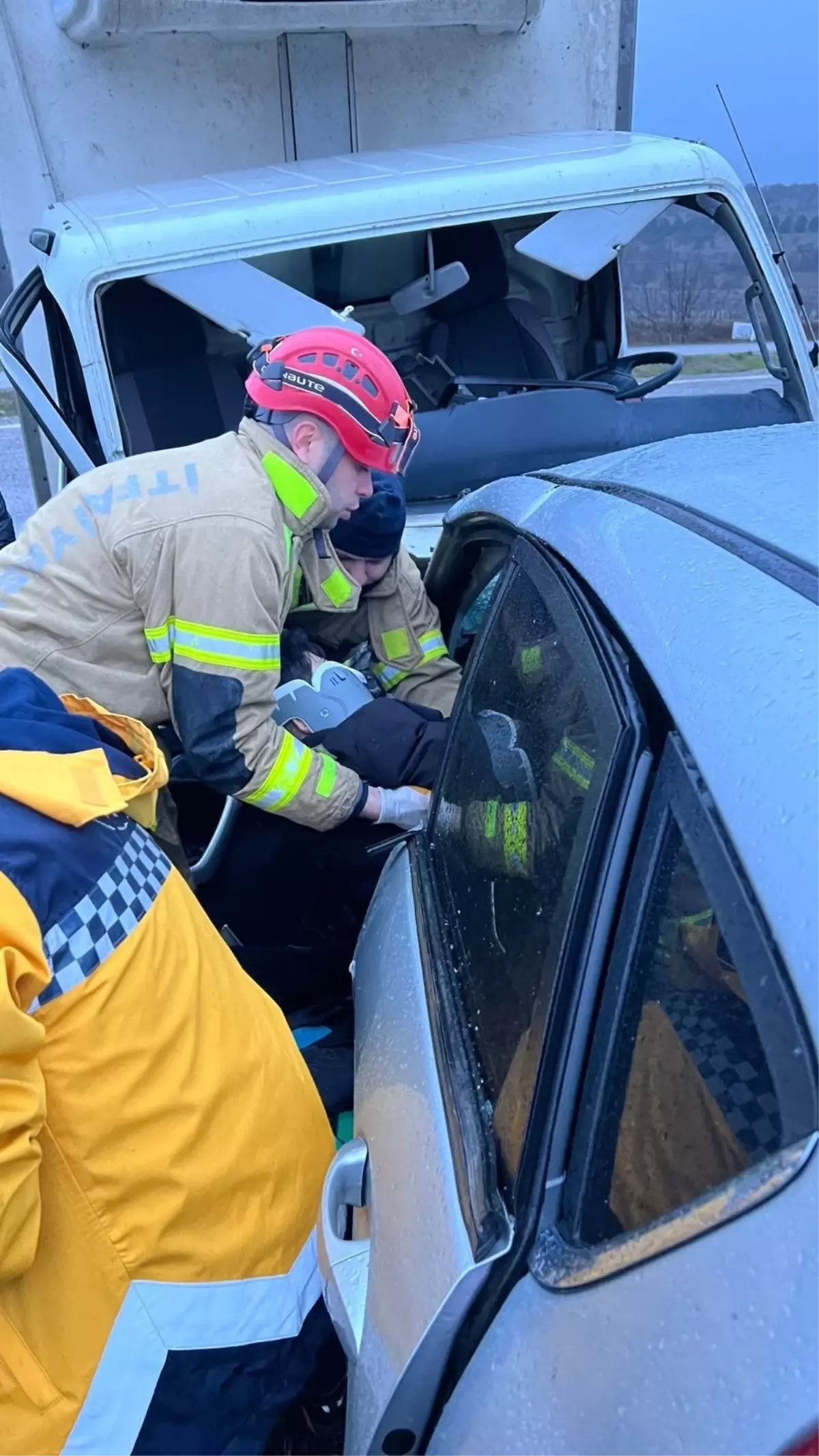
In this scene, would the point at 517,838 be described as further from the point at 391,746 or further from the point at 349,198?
the point at 349,198

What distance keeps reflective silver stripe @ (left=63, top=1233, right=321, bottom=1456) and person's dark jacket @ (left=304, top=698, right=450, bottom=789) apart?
1.30 m

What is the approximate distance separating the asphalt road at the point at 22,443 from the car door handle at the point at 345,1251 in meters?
5.58

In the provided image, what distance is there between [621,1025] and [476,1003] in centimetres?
36

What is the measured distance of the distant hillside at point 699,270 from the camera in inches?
162

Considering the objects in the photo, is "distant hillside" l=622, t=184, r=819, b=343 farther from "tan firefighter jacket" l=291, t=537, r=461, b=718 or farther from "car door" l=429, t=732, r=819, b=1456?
"car door" l=429, t=732, r=819, b=1456

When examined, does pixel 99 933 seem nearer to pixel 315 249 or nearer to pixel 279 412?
pixel 279 412

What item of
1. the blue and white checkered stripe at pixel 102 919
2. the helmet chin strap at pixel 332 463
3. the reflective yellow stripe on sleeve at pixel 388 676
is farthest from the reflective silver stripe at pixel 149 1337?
the reflective yellow stripe on sleeve at pixel 388 676

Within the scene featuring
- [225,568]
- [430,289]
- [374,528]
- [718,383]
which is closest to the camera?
[225,568]

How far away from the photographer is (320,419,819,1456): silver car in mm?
727

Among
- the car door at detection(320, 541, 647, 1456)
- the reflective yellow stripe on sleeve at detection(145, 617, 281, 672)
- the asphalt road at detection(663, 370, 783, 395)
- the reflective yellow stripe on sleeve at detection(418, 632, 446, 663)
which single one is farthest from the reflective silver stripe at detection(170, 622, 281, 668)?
the asphalt road at detection(663, 370, 783, 395)

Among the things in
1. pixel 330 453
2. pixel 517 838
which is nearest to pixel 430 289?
pixel 330 453

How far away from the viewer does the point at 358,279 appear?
14.8ft

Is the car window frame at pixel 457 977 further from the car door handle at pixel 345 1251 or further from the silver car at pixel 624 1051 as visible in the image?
the car door handle at pixel 345 1251

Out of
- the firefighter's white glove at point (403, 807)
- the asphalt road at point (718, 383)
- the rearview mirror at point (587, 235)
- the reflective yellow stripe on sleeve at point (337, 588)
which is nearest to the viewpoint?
the firefighter's white glove at point (403, 807)
